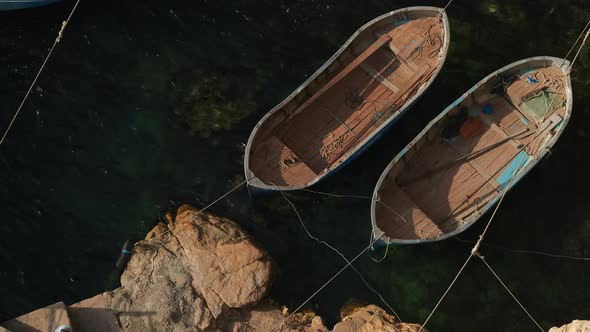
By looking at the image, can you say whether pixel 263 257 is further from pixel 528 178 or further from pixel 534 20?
pixel 534 20

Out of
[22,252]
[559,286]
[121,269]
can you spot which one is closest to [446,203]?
[559,286]

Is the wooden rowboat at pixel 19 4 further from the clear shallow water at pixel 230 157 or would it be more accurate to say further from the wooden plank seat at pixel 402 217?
the wooden plank seat at pixel 402 217

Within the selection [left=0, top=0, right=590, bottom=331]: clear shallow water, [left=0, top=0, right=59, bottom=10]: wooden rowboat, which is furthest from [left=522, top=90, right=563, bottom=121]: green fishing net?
[left=0, top=0, right=59, bottom=10]: wooden rowboat

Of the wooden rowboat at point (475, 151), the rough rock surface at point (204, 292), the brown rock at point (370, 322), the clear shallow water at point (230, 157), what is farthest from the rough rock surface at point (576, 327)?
the rough rock surface at point (204, 292)

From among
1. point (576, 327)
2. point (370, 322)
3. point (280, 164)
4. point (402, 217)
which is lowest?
point (576, 327)

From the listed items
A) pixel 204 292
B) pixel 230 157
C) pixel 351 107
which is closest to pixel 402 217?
pixel 351 107

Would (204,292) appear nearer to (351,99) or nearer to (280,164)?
(280,164)
